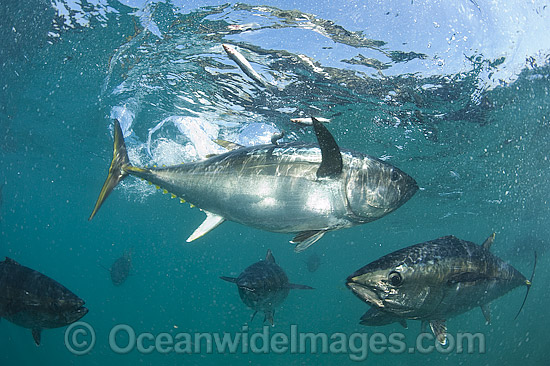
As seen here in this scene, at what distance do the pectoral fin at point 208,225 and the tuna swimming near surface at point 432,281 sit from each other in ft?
4.41

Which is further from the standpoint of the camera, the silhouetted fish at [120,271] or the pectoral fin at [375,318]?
the silhouetted fish at [120,271]

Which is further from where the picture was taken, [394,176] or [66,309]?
[66,309]

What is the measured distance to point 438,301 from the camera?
276cm

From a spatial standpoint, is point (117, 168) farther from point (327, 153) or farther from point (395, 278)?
point (395, 278)

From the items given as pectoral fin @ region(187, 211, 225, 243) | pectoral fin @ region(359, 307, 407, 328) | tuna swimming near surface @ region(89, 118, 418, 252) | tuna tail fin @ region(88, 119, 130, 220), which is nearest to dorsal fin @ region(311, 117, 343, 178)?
tuna swimming near surface @ region(89, 118, 418, 252)

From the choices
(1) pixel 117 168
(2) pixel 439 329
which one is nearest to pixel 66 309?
(1) pixel 117 168

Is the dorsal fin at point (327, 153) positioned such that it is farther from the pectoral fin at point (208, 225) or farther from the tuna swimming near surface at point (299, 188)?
the pectoral fin at point (208, 225)

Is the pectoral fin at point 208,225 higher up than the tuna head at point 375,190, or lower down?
lower down

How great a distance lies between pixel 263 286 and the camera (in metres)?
4.87

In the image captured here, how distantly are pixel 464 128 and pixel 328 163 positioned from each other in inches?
462

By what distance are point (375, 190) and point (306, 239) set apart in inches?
27.4

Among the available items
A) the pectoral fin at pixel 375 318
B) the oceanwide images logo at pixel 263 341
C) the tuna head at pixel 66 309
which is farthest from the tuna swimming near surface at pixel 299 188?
the oceanwide images logo at pixel 263 341

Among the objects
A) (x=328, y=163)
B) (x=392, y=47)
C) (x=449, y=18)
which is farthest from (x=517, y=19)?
(x=328, y=163)

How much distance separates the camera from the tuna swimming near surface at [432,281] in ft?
8.19
